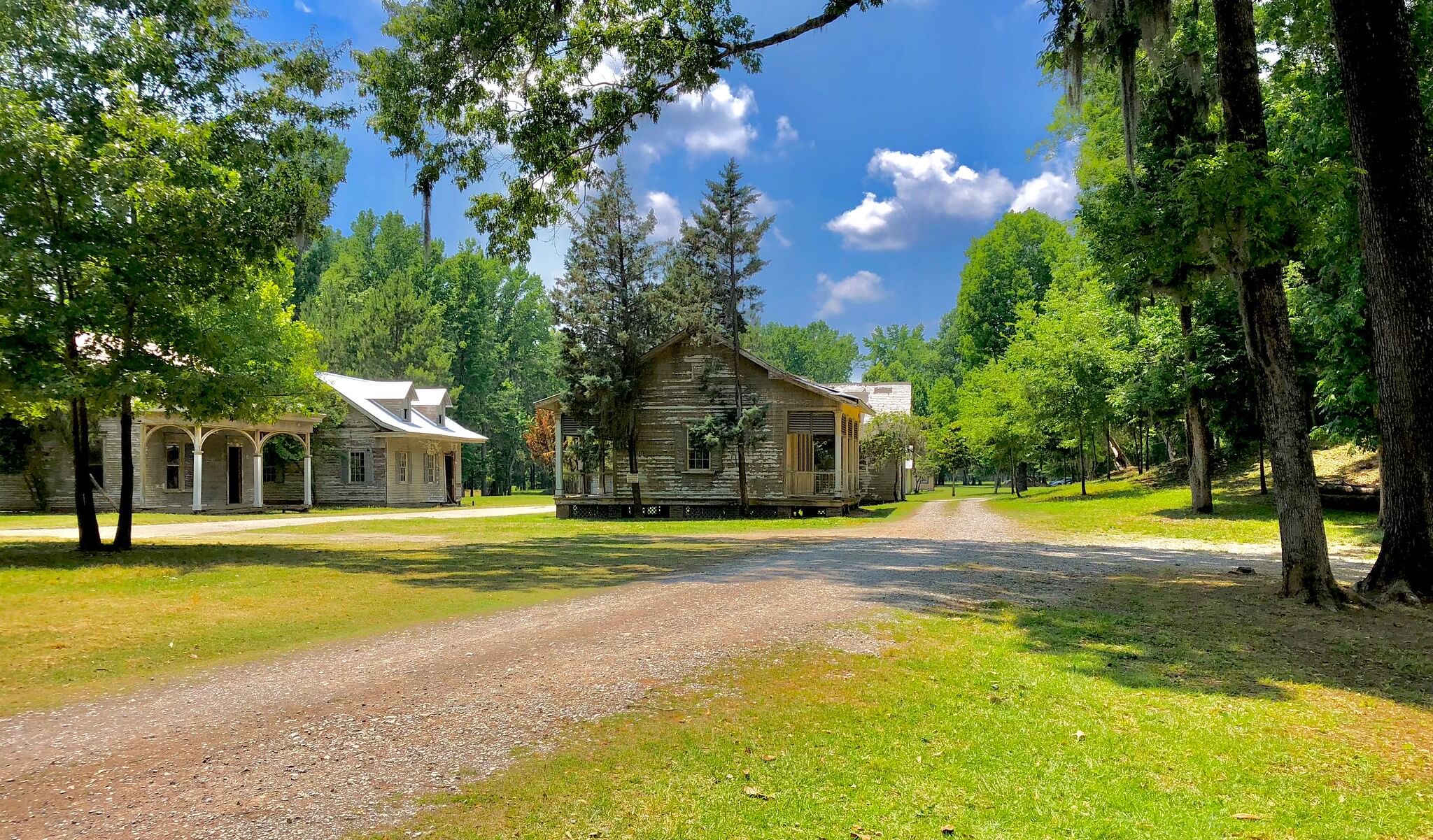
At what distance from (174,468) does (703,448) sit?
21.7 metres

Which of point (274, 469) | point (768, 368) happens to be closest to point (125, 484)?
point (768, 368)

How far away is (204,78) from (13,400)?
6736 millimetres

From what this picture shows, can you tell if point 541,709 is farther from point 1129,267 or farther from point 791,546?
point 791,546

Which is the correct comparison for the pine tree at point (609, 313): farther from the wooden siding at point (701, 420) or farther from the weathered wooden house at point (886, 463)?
the weathered wooden house at point (886, 463)

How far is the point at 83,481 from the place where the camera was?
573 inches

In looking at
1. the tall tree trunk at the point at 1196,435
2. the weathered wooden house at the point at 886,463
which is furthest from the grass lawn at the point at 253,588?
the weathered wooden house at the point at 886,463

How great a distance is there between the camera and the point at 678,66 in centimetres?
1318

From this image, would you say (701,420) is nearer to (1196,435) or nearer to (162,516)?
(1196,435)

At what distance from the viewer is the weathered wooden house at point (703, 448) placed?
2961 cm

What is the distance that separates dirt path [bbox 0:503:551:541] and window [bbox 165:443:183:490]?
5.39 meters

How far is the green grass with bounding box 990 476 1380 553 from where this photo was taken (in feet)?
59.2

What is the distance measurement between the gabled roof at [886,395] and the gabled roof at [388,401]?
69.0ft

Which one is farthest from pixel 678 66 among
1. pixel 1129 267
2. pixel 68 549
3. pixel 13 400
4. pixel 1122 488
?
pixel 1122 488

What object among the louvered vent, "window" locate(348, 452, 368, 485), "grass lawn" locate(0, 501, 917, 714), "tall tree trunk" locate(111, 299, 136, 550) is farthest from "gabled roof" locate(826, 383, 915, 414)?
"tall tree trunk" locate(111, 299, 136, 550)
